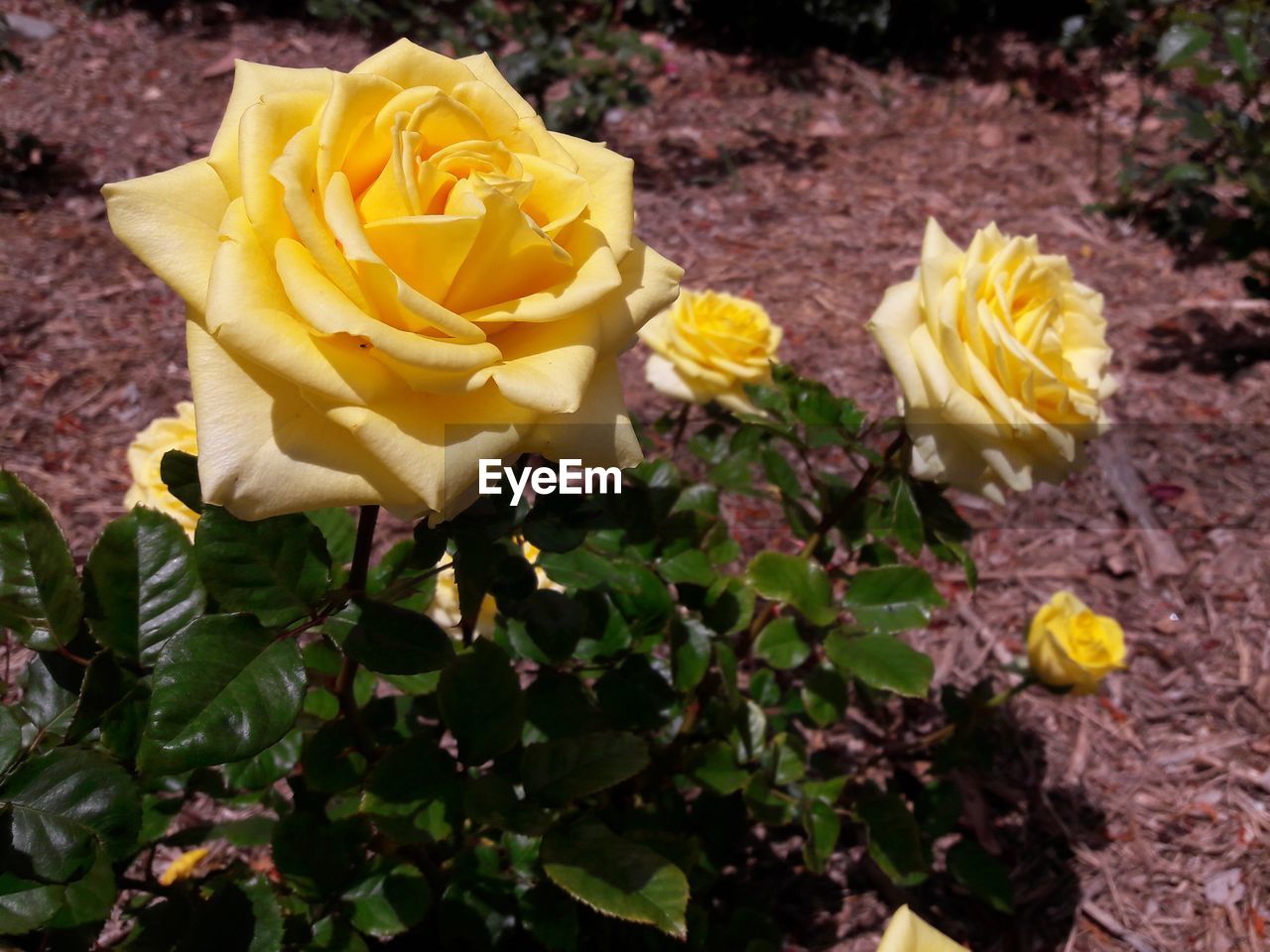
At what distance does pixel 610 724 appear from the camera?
1.23 metres

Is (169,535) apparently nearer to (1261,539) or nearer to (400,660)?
(400,660)

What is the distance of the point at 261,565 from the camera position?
0.80 metres

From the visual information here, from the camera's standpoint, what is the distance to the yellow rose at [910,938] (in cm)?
84

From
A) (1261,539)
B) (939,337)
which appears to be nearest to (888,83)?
(1261,539)

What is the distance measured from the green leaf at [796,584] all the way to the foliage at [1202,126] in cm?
216

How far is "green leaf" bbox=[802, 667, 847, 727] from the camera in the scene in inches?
51.3

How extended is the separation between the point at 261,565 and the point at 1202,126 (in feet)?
9.58

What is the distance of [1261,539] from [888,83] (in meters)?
2.91

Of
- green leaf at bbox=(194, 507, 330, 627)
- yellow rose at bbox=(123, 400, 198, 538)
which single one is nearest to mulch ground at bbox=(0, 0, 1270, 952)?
yellow rose at bbox=(123, 400, 198, 538)

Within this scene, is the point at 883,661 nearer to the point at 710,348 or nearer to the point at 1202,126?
the point at 710,348

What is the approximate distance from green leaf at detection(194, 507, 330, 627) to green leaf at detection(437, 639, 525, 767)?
0.22 m

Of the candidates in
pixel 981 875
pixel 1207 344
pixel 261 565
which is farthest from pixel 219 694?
pixel 1207 344

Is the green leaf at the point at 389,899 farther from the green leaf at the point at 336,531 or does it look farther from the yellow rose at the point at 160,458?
the yellow rose at the point at 160,458

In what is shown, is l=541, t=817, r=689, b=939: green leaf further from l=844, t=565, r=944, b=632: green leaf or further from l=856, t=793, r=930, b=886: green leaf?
l=856, t=793, r=930, b=886: green leaf
